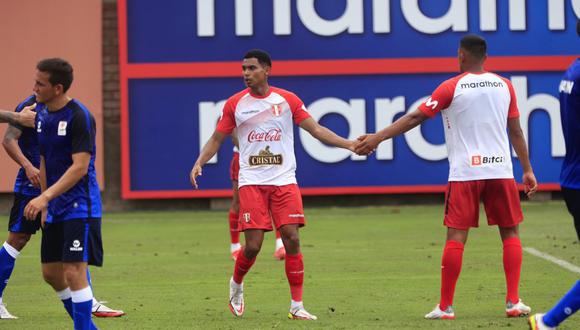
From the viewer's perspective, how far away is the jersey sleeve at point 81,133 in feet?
27.3

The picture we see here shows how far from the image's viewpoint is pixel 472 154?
32.7ft

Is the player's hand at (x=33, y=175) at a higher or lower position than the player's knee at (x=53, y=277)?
higher

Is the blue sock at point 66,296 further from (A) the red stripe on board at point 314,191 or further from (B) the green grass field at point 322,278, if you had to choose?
(A) the red stripe on board at point 314,191

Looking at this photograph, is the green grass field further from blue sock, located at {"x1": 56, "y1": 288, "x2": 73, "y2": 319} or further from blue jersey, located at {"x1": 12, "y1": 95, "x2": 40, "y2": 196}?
blue jersey, located at {"x1": 12, "y1": 95, "x2": 40, "y2": 196}

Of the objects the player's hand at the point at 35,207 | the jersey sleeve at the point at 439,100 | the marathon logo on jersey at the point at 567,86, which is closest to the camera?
the player's hand at the point at 35,207

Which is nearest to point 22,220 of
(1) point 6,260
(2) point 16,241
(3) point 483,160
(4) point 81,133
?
(2) point 16,241

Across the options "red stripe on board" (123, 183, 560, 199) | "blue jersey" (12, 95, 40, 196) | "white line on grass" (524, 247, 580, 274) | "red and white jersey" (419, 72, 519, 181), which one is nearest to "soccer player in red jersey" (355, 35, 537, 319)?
"red and white jersey" (419, 72, 519, 181)

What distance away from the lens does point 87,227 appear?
27.9 ft

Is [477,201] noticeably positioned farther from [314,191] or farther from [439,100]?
[314,191]

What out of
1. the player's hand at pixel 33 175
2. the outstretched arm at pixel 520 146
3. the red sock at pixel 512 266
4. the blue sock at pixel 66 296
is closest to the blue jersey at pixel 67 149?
the blue sock at pixel 66 296

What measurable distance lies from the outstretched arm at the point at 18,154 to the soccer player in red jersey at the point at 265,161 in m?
1.36

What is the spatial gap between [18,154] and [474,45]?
397 cm

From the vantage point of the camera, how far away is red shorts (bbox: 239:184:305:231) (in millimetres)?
10477

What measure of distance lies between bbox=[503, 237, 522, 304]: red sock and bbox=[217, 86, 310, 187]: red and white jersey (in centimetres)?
197
